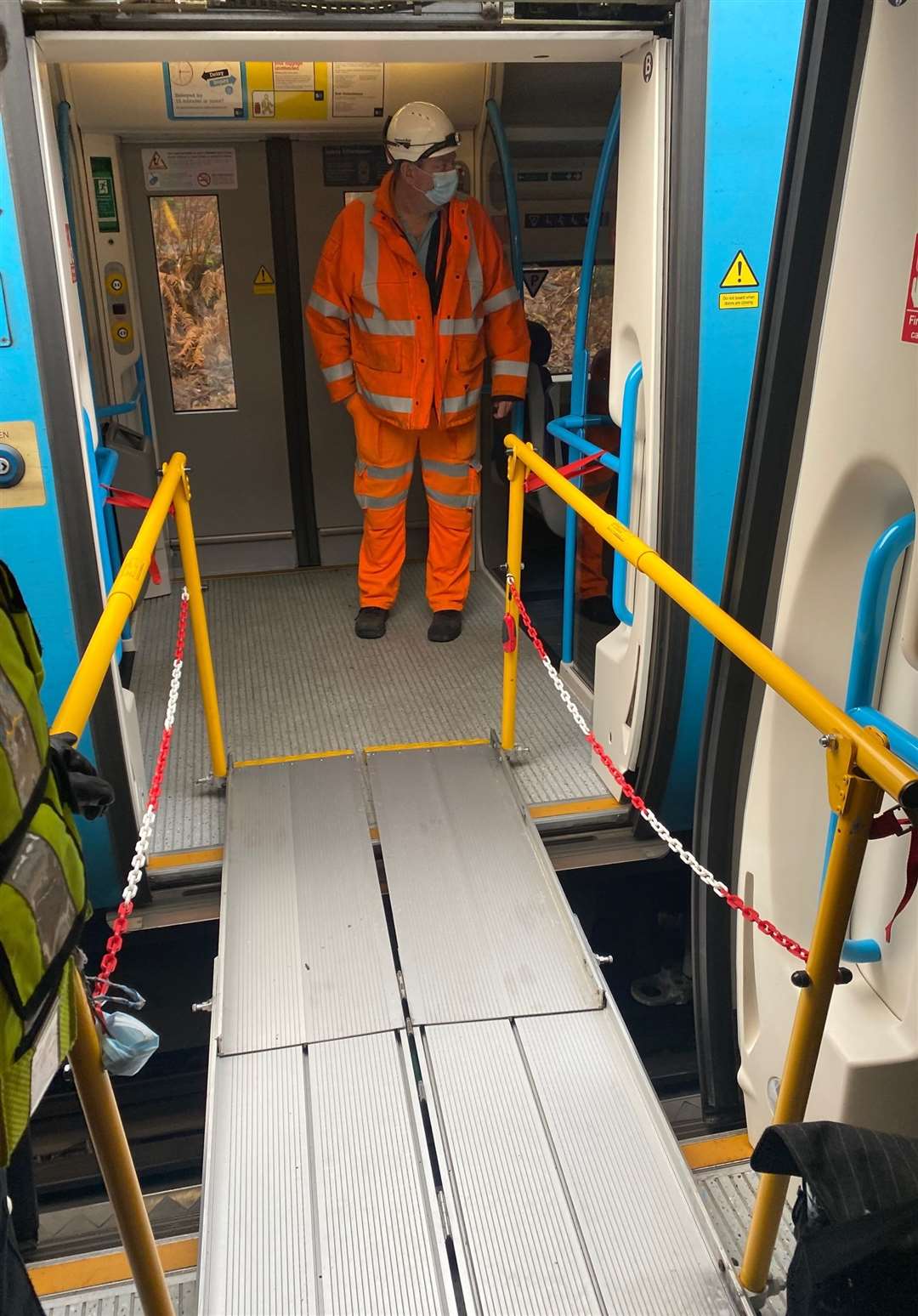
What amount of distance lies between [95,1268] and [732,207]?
9.76 feet

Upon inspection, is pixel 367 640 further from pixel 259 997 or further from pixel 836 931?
pixel 836 931

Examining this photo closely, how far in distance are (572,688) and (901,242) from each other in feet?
9.15

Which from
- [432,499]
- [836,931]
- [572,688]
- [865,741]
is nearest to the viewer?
[865,741]

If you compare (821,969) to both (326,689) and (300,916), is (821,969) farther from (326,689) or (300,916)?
(326,689)

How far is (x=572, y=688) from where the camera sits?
420cm

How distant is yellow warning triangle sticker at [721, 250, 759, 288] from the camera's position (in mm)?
2764

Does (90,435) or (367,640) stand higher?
(90,435)

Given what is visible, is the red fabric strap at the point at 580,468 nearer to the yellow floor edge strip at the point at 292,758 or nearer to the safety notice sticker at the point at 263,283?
the yellow floor edge strip at the point at 292,758

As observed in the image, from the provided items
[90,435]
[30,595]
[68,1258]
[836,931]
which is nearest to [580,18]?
[90,435]

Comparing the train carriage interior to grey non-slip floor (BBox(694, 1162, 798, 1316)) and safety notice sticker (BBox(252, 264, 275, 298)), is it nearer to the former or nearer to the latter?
grey non-slip floor (BBox(694, 1162, 798, 1316))

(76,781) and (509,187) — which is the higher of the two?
(509,187)

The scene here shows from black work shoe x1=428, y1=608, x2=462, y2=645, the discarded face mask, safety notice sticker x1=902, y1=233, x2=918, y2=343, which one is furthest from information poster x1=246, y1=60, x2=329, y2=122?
the discarded face mask

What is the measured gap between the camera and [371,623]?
476cm

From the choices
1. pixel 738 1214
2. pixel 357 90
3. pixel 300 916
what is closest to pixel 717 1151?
pixel 738 1214
